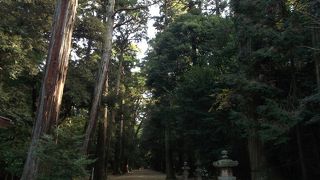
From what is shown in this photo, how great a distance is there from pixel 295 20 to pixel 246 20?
194cm

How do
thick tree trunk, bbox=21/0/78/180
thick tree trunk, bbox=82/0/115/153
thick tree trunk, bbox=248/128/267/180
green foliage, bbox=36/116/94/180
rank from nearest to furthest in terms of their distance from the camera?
green foliage, bbox=36/116/94/180 < thick tree trunk, bbox=21/0/78/180 < thick tree trunk, bbox=248/128/267/180 < thick tree trunk, bbox=82/0/115/153

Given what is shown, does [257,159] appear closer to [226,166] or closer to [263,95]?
[263,95]

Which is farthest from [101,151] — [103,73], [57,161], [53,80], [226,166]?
[57,161]

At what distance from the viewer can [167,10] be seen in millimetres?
30594

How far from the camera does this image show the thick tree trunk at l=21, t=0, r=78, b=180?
8.75 metres

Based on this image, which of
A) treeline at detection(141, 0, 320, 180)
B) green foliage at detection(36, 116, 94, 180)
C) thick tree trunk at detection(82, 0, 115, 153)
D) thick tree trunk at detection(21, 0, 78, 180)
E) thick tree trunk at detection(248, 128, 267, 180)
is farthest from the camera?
thick tree trunk at detection(82, 0, 115, 153)

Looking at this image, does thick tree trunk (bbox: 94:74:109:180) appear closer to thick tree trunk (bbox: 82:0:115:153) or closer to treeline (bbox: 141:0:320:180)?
thick tree trunk (bbox: 82:0:115:153)

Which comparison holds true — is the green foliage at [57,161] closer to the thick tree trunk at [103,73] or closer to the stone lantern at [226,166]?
the stone lantern at [226,166]

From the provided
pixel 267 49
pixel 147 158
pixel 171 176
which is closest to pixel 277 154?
pixel 267 49

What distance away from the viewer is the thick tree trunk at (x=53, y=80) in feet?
28.7

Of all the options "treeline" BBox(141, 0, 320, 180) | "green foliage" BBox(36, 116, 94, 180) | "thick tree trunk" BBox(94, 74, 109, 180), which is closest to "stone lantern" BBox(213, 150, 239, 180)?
"treeline" BBox(141, 0, 320, 180)

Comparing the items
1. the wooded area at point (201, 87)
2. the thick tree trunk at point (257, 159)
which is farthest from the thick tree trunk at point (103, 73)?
the thick tree trunk at point (257, 159)

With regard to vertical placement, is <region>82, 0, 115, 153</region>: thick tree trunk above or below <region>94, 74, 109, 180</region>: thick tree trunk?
above

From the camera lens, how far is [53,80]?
931 cm
